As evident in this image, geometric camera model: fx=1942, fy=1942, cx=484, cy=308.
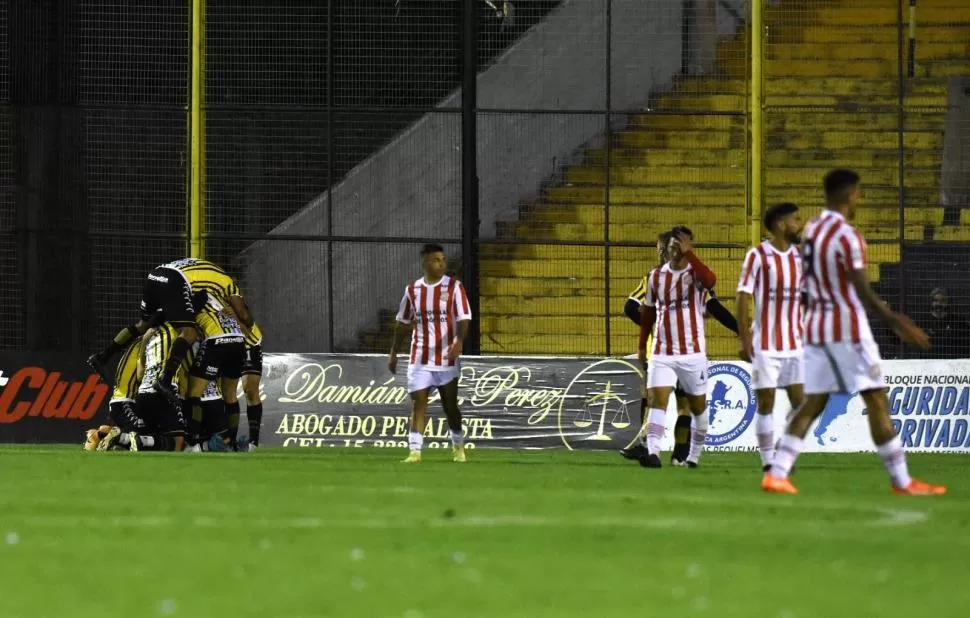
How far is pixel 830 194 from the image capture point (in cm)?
1155

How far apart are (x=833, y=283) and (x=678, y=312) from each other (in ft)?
16.5

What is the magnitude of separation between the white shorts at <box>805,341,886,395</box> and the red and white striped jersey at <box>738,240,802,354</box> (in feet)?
10.1

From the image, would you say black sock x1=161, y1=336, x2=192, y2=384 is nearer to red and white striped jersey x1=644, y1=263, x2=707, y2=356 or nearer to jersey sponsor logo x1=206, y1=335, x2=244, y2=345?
jersey sponsor logo x1=206, y1=335, x2=244, y2=345

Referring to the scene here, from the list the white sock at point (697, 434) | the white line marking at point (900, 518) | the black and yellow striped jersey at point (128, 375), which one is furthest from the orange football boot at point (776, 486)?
the black and yellow striped jersey at point (128, 375)

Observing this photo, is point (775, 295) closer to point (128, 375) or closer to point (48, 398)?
point (128, 375)

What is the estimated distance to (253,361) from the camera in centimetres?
2072

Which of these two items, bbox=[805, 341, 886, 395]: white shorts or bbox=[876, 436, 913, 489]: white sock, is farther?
bbox=[876, 436, 913, 489]: white sock

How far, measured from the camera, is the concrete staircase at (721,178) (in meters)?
24.1

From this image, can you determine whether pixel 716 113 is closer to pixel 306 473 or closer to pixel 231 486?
pixel 306 473

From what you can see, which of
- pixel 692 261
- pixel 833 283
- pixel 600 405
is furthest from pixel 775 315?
pixel 600 405

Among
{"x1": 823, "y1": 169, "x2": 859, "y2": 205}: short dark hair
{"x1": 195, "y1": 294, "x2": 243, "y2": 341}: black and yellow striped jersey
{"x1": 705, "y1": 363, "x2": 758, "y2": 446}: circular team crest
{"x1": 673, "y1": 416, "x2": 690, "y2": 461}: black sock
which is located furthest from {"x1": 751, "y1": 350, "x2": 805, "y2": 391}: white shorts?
{"x1": 705, "y1": 363, "x2": 758, "y2": 446}: circular team crest

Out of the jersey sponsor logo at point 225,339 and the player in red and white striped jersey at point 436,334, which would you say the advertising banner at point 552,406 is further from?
the player in red and white striped jersey at point 436,334

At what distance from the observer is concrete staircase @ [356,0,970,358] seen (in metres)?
24.1

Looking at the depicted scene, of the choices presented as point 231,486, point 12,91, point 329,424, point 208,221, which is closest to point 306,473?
point 231,486
